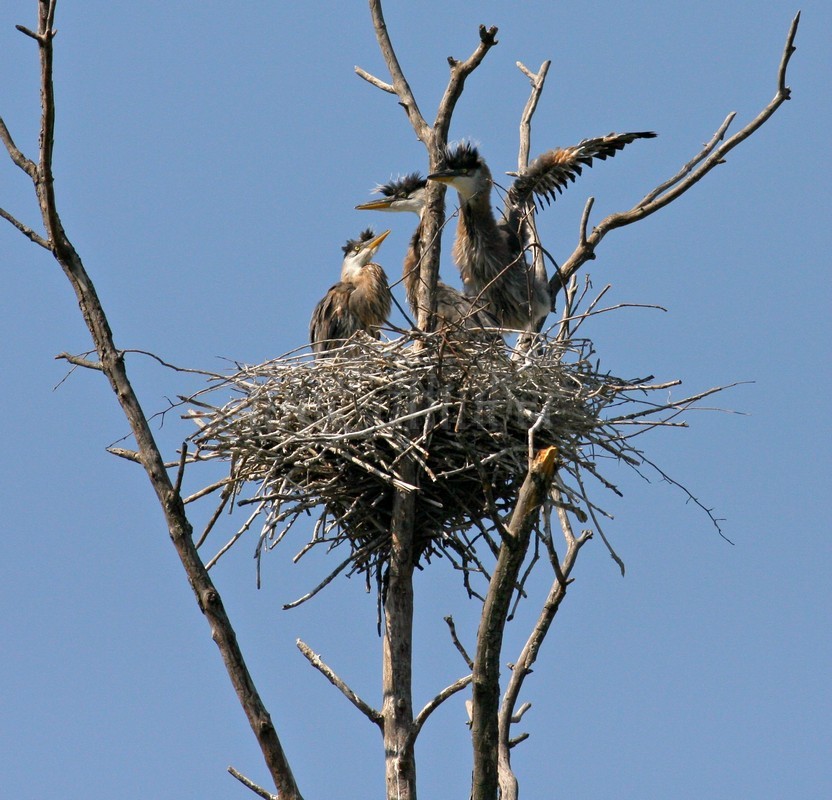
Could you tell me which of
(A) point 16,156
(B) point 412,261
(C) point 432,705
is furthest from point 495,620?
(B) point 412,261

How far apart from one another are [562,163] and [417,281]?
101cm

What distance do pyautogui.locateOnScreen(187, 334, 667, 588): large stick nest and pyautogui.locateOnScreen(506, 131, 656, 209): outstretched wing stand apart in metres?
1.58

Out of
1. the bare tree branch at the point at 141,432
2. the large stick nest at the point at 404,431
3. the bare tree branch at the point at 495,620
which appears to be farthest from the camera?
the large stick nest at the point at 404,431

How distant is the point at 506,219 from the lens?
250 inches

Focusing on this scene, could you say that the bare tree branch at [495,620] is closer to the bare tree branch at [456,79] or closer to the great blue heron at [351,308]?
the bare tree branch at [456,79]

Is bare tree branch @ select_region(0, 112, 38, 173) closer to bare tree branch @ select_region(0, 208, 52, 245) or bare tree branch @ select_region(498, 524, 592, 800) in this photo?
bare tree branch @ select_region(0, 208, 52, 245)

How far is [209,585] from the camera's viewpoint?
3607 mm

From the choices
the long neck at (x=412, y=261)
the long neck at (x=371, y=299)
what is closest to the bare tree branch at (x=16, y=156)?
the long neck at (x=412, y=261)

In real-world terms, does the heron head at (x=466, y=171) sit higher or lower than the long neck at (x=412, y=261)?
higher

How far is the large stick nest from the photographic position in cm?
436

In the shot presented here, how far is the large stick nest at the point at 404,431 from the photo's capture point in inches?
Result: 172

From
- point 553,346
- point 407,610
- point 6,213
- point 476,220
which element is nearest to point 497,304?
point 476,220

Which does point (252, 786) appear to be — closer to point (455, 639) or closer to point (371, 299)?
point (455, 639)

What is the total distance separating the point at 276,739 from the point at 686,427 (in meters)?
1.92
